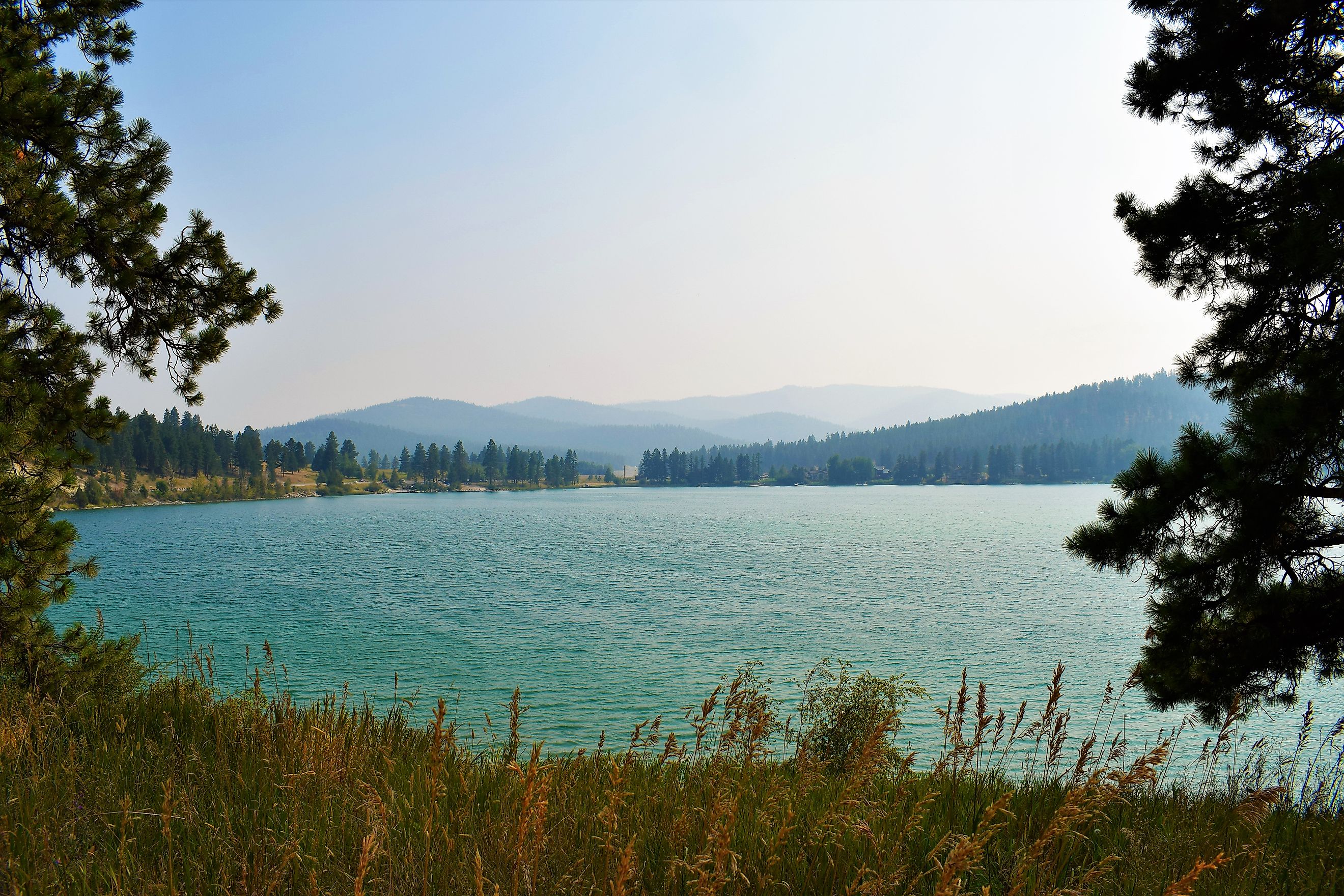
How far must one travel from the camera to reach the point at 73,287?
8492mm

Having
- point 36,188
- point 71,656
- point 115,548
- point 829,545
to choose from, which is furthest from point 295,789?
point 115,548

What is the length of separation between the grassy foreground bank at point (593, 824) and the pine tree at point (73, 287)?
1.87 metres

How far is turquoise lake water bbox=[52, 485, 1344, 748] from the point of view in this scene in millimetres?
23000

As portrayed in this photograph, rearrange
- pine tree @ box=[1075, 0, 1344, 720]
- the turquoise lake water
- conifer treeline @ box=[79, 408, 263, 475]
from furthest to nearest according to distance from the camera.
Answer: conifer treeline @ box=[79, 408, 263, 475]
the turquoise lake water
pine tree @ box=[1075, 0, 1344, 720]

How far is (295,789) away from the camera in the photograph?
4.71 meters

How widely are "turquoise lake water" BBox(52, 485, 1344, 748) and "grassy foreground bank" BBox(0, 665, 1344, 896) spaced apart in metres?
1.88

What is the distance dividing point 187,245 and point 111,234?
746mm

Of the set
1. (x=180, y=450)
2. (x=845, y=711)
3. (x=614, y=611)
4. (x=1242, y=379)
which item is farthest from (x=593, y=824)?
(x=180, y=450)

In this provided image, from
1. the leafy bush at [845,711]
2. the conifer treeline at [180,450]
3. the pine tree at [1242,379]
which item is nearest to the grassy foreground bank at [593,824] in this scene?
the pine tree at [1242,379]

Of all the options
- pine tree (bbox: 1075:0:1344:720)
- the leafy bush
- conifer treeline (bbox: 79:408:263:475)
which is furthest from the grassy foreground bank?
conifer treeline (bbox: 79:408:263:475)

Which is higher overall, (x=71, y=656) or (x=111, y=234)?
(x=111, y=234)

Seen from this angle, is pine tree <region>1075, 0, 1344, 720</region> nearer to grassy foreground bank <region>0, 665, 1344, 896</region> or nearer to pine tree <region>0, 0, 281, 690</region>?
grassy foreground bank <region>0, 665, 1344, 896</region>

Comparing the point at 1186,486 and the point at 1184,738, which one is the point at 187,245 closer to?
the point at 1186,486

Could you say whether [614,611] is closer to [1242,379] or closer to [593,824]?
[1242,379]
